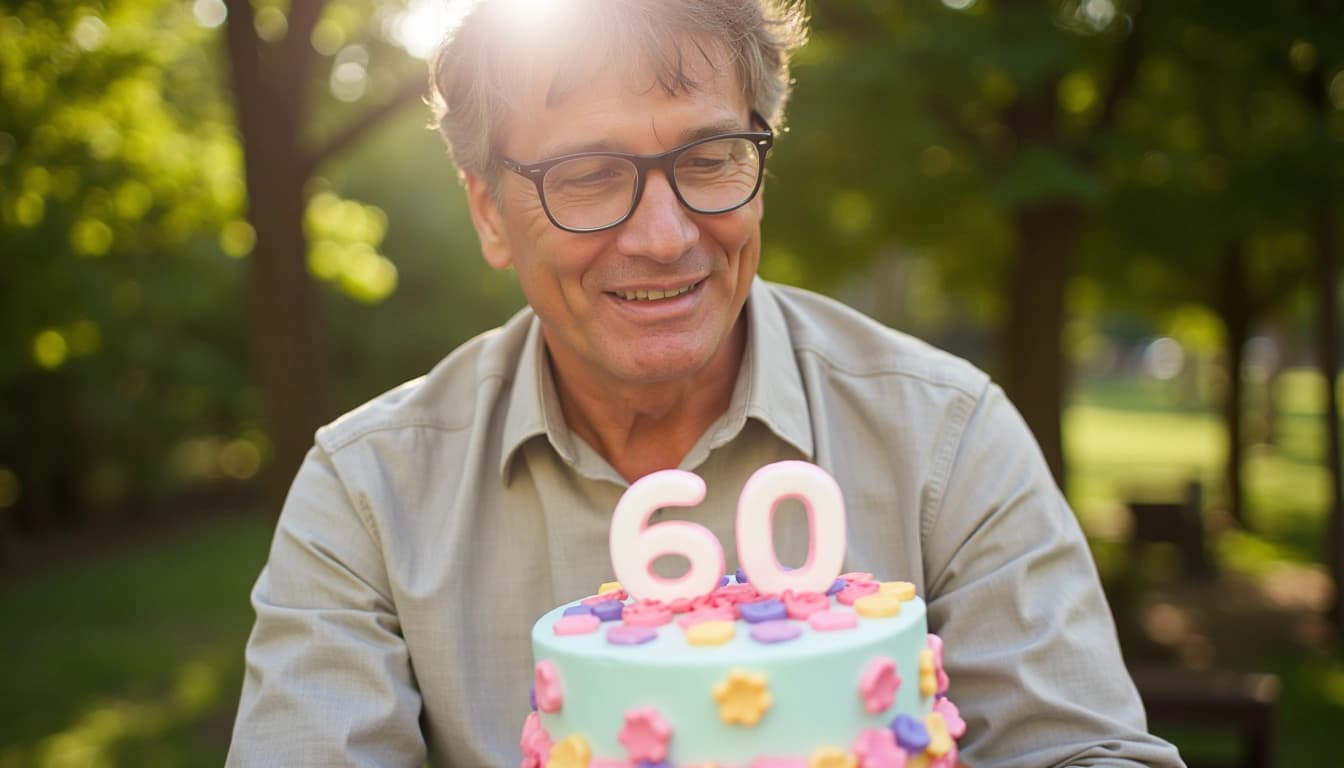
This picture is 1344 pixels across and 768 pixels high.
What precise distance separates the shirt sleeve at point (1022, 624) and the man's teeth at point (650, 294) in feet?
2.14

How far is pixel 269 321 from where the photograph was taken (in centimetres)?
608

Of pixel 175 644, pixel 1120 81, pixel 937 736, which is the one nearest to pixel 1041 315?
pixel 1120 81

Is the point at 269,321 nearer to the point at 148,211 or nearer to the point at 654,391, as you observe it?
the point at 148,211

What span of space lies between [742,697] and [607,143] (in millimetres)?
987

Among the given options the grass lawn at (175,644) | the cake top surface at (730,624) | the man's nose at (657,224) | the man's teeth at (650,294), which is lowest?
the grass lawn at (175,644)

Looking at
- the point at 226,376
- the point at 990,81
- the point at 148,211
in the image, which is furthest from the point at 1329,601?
the point at 226,376

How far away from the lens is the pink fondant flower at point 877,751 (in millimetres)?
1495

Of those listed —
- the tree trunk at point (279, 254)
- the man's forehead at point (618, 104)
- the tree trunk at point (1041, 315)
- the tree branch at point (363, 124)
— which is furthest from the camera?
the tree trunk at point (1041, 315)

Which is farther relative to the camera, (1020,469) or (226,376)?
(226,376)

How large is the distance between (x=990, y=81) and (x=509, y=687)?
5.72 m

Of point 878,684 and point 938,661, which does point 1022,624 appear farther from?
point 878,684

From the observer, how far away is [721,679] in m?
1.47

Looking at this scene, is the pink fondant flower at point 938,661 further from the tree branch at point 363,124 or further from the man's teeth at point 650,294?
the tree branch at point 363,124

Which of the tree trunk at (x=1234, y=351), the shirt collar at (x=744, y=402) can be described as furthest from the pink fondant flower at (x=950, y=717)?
the tree trunk at (x=1234, y=351)
